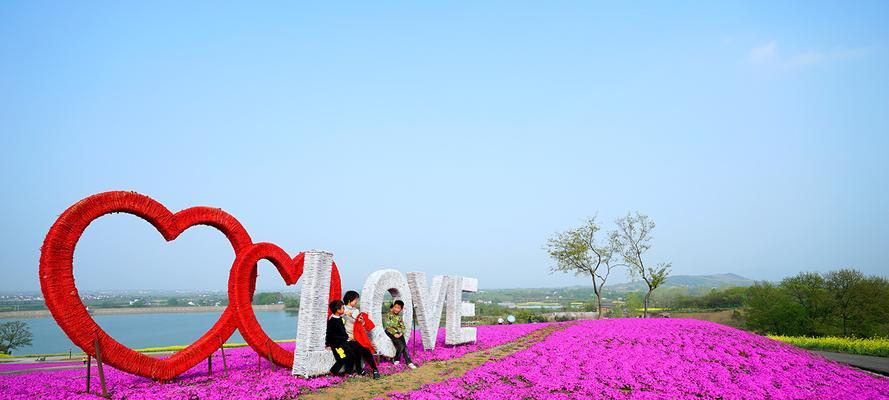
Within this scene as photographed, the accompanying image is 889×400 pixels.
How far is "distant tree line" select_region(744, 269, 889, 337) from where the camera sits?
3569 centimetres

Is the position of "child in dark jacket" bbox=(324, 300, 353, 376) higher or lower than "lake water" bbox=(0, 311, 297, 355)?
higher

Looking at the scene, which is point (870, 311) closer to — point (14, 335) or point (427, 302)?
point (427, 302)

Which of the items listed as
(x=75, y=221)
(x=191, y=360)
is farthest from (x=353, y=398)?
(x=75, y=221)

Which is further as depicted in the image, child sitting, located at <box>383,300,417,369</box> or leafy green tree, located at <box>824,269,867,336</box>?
leafy green tree, located at <box>824,269,867,336</box>

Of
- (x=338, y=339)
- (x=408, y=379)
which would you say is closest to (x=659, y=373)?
(x=408, y=379)

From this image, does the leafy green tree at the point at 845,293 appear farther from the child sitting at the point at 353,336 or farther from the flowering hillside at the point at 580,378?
the child sitting at the point at 353,336

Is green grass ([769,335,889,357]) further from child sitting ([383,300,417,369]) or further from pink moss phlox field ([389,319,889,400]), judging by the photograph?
child sitting ([383,300,417,369])

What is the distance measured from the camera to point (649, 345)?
17.5 m

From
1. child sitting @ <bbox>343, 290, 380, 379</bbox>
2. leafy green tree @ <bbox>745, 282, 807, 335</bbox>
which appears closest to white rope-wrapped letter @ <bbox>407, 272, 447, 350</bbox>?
child sitting @ <bbox>343, 290, 380, 379</bbox>

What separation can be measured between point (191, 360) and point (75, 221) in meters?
3.96

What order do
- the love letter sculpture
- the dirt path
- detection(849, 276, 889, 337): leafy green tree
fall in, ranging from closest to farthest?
the love letter sculpture, the dirt path, detection(849, 276, 889, 337): leafy green tree

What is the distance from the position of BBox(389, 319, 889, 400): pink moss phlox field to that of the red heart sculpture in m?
3.95

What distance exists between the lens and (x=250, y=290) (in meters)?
12.4

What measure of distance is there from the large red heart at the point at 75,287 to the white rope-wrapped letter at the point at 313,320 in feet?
5.37
